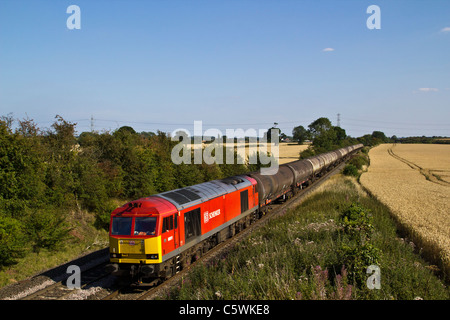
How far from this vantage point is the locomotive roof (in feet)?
47.3

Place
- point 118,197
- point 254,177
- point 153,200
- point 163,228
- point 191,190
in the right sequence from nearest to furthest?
point 163,228
point 153,200
point 191,190
point 254,177
point 118,197

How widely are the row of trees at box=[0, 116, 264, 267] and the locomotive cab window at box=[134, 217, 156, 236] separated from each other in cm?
678

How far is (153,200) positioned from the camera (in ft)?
44.6

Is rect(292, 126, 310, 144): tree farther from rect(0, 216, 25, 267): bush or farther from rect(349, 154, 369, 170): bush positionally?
rect(0, 216, 25, 267): bush

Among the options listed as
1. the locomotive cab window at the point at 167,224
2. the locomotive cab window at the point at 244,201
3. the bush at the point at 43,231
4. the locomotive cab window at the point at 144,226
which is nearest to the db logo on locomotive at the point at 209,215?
the locomotive cab window at the point at 167,224

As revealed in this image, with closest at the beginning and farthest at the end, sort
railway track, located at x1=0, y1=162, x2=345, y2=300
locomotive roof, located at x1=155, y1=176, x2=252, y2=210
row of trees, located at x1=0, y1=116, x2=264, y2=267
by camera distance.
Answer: railway track, located at x1=0, y1=162, x2=345, y2=300, locomotive roof, located at x1=155, y1=176, x2=252, y2=210, row of trees, located at x1=0, y1=116, x2=264, y2=267

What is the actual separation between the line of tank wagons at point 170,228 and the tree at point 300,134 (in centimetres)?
15326

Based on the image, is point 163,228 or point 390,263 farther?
point 163,228

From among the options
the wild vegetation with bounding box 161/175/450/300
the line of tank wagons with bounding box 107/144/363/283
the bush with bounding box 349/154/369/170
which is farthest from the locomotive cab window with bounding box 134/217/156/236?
the bush with bounding box 349/154/369/170

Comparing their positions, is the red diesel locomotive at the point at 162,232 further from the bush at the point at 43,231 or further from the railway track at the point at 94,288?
the bush at the point at 43,231

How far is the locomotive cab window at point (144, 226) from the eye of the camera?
12.4 meters

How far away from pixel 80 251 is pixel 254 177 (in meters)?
12.3
